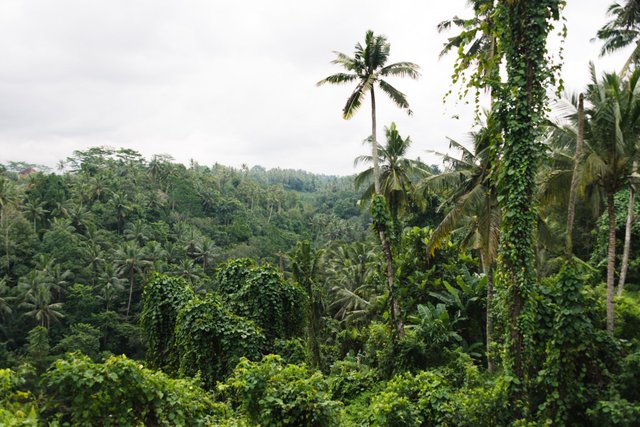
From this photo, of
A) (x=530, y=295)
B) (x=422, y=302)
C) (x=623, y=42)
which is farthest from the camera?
(x=623, y=42)

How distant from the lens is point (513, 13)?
7.51 meters

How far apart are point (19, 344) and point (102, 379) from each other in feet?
117

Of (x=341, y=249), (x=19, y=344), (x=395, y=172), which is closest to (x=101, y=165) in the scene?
(x=19, y=344)

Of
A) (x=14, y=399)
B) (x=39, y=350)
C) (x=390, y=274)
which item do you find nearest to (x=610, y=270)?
(x=390, y=274)

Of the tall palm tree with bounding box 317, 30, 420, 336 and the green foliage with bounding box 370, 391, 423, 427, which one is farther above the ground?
the tall palm tree with bounding box 317, 30, 420, 336

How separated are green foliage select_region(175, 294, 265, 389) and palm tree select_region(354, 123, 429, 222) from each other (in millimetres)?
7352

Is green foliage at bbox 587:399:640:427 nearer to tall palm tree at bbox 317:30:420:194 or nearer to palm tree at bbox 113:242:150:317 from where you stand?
tall palm tree at bbox 317:30:420:194

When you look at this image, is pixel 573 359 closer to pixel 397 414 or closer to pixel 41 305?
pixel 397 414

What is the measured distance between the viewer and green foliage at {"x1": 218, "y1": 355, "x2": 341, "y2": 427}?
613 centimetres

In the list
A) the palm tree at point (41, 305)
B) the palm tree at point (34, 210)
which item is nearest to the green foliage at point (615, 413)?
the palm tree at point (41, 305)

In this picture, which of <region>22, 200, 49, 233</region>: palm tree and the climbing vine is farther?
<region>22, 200, 49, 233</region>: palm tree

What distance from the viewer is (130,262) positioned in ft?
128

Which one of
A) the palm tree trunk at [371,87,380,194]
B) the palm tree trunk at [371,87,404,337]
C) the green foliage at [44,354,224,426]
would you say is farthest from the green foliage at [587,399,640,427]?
the palm tree trunk at [371,87,380,194]

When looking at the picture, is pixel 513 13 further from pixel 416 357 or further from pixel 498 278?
pixel 416 357
